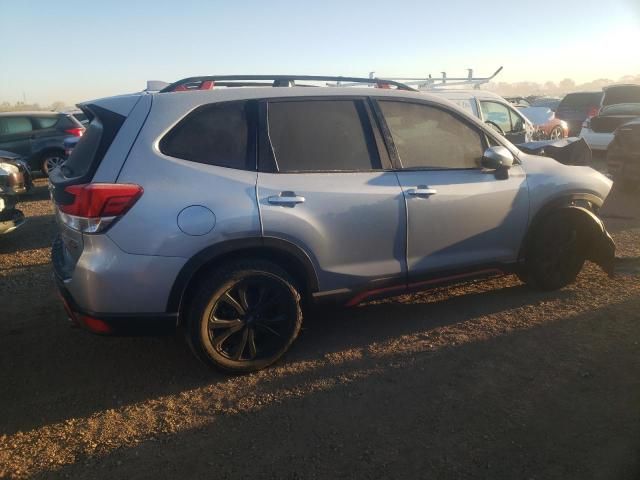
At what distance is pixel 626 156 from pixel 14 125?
12.9 meters

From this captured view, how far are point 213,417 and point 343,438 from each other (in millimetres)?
770

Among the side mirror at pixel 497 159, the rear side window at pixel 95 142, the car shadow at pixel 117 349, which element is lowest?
the car shadow at pixel 117 349

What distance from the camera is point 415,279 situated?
375 cm

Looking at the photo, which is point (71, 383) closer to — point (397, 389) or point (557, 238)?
point (397, 389)

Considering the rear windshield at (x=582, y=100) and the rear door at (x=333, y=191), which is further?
the rear windshield at (x=582, y=100)

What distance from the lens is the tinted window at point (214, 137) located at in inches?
121

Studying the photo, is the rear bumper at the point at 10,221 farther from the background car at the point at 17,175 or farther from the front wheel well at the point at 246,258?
the front wheel well at the point at 246,258

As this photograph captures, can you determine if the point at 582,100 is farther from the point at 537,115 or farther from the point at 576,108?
the point at 537,115

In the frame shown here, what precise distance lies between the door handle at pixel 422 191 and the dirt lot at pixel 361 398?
1052mm

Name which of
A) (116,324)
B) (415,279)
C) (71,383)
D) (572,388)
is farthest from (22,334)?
(572,388)

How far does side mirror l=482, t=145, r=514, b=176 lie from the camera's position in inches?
150

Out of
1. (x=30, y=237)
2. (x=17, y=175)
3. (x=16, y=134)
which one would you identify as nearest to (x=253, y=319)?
(x=30, y=237)

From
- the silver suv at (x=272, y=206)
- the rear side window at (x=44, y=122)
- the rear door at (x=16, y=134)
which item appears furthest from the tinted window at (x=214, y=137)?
the rear side window at (x=44, y=122)

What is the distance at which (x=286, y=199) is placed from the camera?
318 cm
